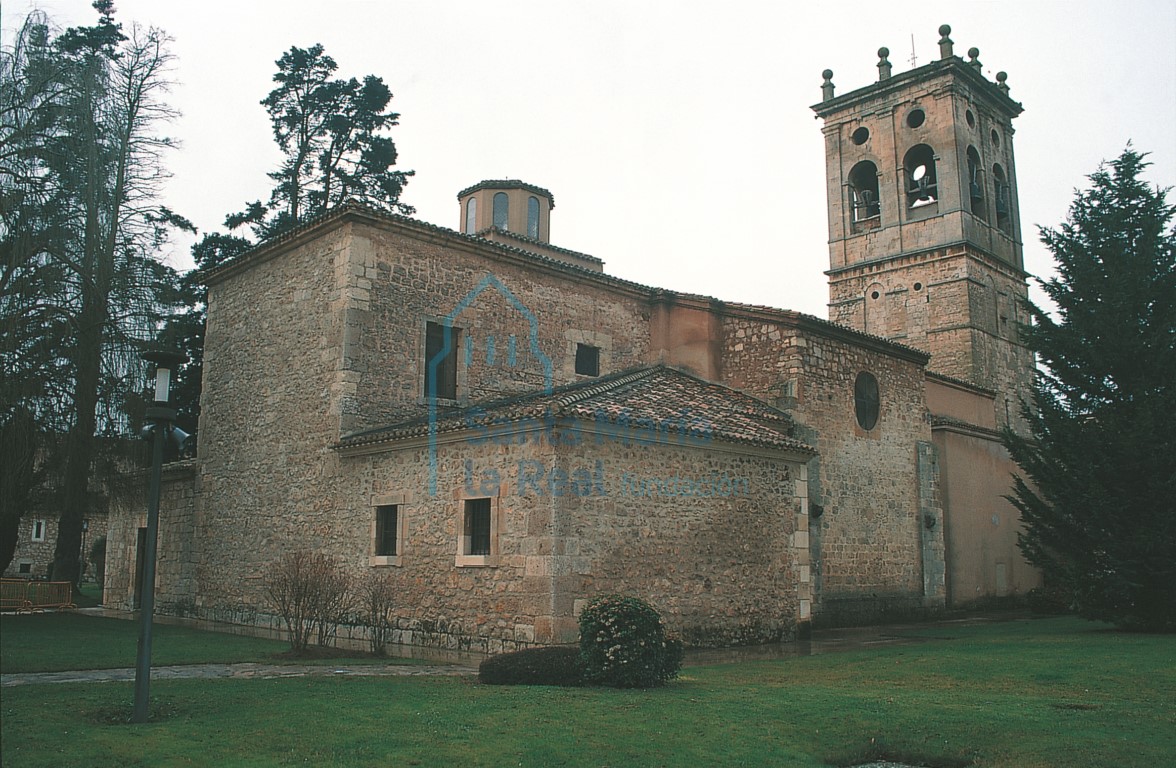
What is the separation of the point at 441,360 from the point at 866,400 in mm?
9426

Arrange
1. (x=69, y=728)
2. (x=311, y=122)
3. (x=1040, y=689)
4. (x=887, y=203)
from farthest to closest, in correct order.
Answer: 1. (x=887, y=203)
2. (x=311, y=122)
3. (x=1040, y=689)
4. (x=69, y=728)

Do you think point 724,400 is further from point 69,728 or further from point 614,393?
point 69,728

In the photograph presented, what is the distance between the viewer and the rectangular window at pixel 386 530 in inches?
599

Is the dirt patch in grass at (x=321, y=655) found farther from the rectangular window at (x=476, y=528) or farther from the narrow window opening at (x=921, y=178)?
the narrow window opening at (x=921, y=178)

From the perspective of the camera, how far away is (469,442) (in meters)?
14.0

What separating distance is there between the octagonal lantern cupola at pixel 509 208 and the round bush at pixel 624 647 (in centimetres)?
1742

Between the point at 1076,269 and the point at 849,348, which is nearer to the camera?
the point at 1076,269

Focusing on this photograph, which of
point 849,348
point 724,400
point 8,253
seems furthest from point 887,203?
point 8,253

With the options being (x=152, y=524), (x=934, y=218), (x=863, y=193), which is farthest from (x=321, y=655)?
(x=863, y=193)

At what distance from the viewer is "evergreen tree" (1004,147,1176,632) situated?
1554cm

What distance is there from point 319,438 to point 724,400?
25.1 ft

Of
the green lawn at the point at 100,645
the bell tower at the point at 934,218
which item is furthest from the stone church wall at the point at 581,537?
the bell tower at the point at 934,218

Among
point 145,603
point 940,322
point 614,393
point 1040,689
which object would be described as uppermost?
point 940,322

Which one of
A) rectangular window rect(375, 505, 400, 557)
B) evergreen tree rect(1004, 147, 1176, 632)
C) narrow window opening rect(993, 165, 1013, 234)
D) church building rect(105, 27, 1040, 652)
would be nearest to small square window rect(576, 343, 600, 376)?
church building rect(105, 27, 1040, 652)
